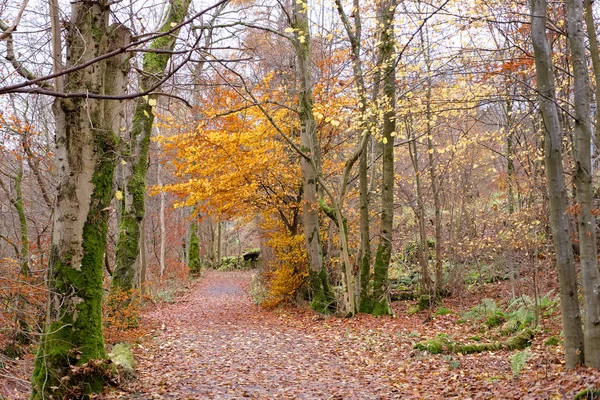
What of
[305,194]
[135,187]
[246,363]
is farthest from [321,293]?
[135,187]

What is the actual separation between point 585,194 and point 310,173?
8.32 m

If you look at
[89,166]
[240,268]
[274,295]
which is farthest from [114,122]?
[240,268]

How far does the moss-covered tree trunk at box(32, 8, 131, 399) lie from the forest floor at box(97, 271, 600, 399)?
2.37 feet

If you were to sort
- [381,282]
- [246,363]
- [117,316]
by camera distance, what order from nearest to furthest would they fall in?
[246,363] → [117,316] → [381,282]

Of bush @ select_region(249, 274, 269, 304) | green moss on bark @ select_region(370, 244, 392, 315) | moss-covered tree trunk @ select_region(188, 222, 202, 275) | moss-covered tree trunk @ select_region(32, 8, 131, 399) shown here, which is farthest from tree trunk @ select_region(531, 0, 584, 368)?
moss-covered tree trunk @ select_region(188, 222, 202, 275)

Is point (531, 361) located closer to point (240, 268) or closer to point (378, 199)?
point (378, 199)

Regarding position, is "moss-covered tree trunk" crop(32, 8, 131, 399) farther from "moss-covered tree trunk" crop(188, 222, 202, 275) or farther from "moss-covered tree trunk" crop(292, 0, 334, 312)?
"moss-covered tree trunk" crop(188, 222, 202, 275)

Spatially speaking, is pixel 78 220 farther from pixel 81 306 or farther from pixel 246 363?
pixel 246 363

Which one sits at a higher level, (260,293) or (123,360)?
(123,360)

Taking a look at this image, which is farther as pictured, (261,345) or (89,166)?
(261,345)

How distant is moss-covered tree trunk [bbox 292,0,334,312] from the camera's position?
12.7 metres

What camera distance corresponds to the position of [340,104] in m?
12.4

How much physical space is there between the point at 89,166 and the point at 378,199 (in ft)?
48.6

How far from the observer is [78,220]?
5.41 m
